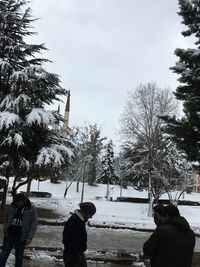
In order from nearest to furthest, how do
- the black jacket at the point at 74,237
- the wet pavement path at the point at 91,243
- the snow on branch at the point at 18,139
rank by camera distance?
the black jacket at the point at 74,237 < the wet pavement path at the point at 91,243 < the snow on branch at the point at 18,139

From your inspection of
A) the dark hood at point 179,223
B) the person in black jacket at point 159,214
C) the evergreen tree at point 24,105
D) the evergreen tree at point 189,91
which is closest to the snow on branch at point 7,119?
the evergreen tree at point 24,105

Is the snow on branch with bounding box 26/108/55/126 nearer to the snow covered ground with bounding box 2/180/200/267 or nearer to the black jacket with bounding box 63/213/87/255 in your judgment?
the snow covered ground with bounding box 2/180/200/267

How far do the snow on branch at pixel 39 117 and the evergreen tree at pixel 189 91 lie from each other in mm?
9745

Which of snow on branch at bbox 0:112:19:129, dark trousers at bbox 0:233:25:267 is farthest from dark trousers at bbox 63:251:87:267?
snow on branch at bbox 0:112:19:129

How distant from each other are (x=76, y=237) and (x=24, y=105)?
15127 millimetres

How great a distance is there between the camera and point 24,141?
69.4 feet

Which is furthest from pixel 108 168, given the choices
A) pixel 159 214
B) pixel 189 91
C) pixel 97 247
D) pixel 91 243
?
pixel 159 214

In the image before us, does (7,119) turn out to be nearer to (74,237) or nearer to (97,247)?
(97,247)

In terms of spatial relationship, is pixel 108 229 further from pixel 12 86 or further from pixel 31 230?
pixel 31 230

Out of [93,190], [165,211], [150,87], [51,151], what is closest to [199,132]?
[165,211]

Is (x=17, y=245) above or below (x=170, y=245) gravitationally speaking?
below

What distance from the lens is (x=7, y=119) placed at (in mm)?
19219

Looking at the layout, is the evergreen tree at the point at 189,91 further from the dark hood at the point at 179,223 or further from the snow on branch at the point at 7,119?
the snow on branch at the point at 7,119

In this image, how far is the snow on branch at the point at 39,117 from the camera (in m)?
19.6
